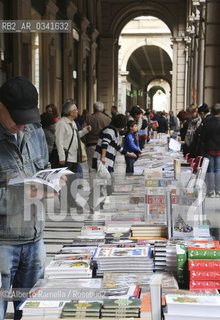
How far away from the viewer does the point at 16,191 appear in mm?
2666

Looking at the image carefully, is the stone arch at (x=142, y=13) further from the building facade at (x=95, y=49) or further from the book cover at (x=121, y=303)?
the book cover at (x=121, y=303)

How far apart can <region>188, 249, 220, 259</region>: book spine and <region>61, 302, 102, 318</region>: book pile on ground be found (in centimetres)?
62

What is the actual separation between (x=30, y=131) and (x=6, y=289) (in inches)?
35.7

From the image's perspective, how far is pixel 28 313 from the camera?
94.5 inches

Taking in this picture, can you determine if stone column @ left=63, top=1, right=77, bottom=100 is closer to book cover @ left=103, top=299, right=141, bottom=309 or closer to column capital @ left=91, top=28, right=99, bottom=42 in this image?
column capital @ left=91, top=28, right=99, bottom=42

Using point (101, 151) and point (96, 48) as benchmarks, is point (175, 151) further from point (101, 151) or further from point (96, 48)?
point (96, 48)

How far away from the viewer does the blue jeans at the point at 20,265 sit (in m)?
2.79

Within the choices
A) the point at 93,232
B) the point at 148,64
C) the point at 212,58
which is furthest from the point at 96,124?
the point at 148,64

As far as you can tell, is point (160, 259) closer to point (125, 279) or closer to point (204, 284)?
point (125, 279)

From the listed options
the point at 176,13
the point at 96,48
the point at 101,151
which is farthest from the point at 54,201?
the point at 176,13

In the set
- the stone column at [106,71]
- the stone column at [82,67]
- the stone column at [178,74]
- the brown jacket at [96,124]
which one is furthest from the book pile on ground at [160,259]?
the stone column at [106,71]

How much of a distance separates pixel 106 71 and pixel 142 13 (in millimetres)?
4986

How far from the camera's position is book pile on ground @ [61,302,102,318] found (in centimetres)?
236

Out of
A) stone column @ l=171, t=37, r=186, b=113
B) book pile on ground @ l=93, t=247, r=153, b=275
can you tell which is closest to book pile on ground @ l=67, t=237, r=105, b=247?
book pile on ground @ l=93, t=247, r=153, b=275
